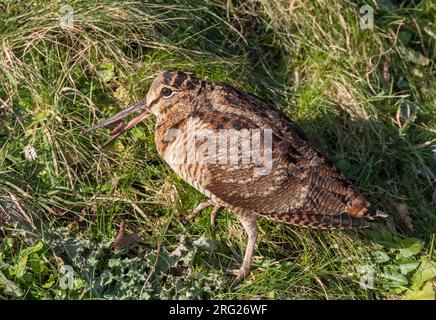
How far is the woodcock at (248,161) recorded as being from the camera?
13.5 feet

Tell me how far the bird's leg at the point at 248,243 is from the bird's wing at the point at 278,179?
106 mm

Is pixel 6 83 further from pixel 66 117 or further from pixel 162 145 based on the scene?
pixel 162 145

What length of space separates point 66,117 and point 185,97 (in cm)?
81

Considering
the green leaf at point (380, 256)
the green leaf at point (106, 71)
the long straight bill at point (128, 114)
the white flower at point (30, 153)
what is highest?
the green leaf at point (106, 71)

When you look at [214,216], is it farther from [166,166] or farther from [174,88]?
[174,88]

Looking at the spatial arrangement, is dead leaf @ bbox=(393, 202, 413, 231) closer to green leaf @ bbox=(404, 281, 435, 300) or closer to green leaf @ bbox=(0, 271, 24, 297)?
green leaf @ bbox=(404, 281, 435, 300)

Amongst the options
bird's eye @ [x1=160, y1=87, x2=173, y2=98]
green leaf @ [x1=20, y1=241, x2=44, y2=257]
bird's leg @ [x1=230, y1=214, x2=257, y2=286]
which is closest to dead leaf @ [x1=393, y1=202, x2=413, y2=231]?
bird's leg @ [x1=230, y1=214, x2=257, y2=286]

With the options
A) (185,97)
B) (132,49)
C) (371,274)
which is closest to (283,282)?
(371,274)

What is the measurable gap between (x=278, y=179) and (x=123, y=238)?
957 millimetres

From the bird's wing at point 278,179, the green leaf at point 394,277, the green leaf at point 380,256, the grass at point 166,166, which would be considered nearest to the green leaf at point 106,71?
the grass at point 166,166

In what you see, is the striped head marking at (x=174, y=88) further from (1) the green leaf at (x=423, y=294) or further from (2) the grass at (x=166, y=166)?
(1) the green leaf at (x=423, y=294)

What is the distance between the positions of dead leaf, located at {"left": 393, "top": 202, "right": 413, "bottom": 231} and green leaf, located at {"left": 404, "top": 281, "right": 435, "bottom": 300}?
541 mm

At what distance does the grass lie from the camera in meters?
4.15

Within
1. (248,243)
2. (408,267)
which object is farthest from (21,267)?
(408,267)
